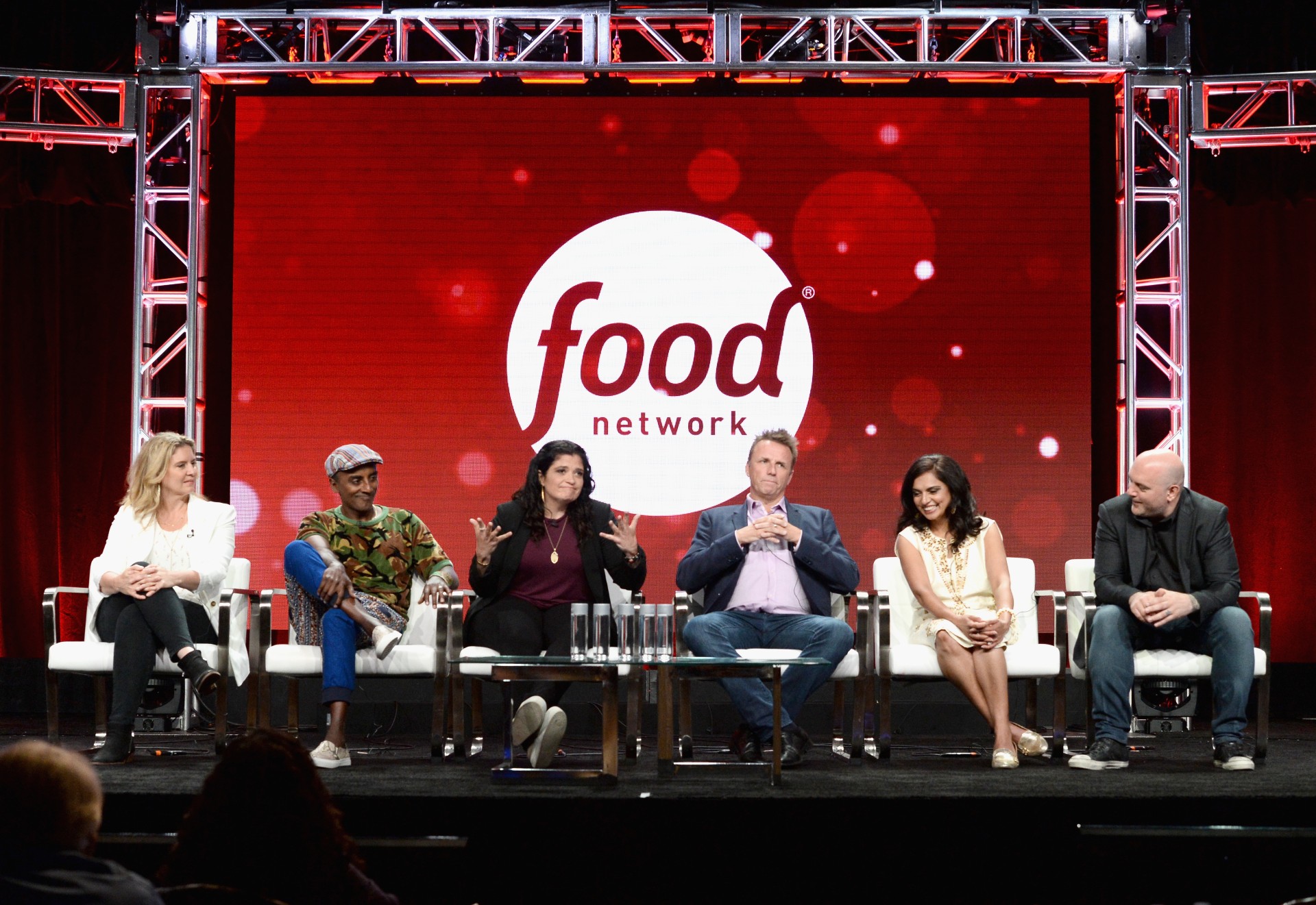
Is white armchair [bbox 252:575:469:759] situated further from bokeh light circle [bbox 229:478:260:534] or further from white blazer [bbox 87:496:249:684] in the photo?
bokeh light circle [bbox 229:478:260:534]

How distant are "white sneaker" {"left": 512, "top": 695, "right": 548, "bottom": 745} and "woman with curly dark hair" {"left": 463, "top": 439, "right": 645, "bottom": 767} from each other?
1.48 feet

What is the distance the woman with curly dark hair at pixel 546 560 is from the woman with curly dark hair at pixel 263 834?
2435mm

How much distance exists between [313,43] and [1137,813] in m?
4.49

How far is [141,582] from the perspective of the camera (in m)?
4.23

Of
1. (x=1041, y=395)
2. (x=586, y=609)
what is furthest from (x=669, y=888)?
(x=1041, y=395)

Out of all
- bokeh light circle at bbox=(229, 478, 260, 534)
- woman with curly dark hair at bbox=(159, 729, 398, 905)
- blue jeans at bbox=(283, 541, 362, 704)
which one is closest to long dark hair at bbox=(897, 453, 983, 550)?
blue jeans at bbox=(283, 541, 362, 704)

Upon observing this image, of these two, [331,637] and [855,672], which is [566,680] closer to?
[331,637]

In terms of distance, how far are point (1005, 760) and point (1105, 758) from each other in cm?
30

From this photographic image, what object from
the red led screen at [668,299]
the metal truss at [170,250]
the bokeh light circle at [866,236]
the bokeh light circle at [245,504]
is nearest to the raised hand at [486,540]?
the red led screen at [668,299]

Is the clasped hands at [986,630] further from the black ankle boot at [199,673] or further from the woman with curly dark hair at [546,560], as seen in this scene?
the black ankle boot at [199,673]

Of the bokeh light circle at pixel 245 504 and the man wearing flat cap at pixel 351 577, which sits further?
the bokeh light circle at pixel 245 504

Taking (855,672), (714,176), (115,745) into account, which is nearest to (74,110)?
(714,176)

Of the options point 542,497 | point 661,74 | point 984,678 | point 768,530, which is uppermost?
point 661,74

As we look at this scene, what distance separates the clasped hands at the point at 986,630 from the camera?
4.26 meters
